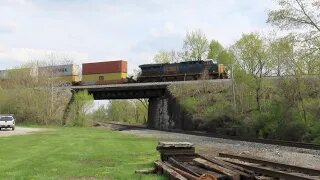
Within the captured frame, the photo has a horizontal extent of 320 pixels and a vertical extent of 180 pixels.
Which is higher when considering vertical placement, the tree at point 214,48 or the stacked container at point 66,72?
the tree at point 214,48

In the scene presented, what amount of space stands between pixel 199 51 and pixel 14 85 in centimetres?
3811

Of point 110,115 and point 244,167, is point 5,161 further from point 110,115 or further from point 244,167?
point 110,115

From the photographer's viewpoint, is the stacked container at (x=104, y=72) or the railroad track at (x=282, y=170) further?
the stacked container at (x=104, y=72)

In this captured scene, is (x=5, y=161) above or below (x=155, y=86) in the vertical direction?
below

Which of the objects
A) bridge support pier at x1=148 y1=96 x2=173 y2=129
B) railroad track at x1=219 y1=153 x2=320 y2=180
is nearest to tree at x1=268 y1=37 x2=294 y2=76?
railroad track at x1=219 y1=153 x2=320 y2=180

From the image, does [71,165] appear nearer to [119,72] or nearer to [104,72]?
[119,72]

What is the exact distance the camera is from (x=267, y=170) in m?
12.1

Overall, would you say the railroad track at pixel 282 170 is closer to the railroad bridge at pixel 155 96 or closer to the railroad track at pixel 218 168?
the railroad track at pixel 218 168

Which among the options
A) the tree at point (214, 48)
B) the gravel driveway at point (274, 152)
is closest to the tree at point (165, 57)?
the tree at point (214, 48)

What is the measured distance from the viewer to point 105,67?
3029 inches

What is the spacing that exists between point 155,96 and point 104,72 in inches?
513

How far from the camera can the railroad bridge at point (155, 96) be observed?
6338cm

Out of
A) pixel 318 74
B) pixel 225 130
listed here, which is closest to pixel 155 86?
pixel 225 130

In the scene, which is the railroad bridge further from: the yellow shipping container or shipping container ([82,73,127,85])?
the yellow shipping container
